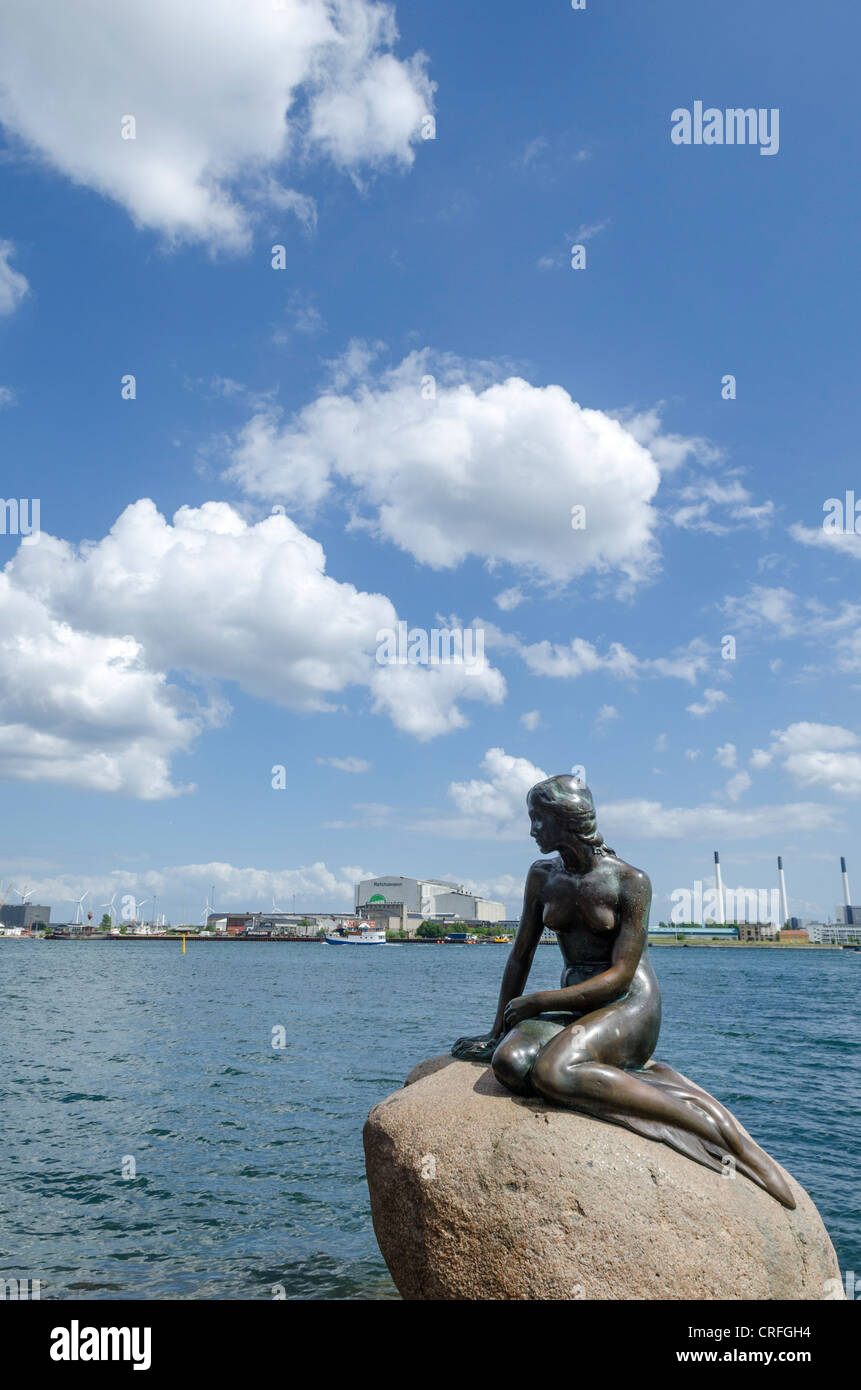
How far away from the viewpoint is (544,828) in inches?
240

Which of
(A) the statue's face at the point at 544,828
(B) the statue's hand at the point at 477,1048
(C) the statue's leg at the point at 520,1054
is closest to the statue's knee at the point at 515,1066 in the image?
(C) the statue's leg at the point at 520,1054

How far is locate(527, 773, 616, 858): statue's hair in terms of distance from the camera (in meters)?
5.95

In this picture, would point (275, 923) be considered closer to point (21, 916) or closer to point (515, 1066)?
point (21, 916)

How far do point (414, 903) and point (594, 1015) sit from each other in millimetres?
183694

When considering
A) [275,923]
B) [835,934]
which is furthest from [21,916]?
[835,934]

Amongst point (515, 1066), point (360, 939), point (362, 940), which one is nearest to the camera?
point (515, 1066)

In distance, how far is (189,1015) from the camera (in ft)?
101

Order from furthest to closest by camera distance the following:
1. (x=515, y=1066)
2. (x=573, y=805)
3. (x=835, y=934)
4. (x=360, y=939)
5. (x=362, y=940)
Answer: (x=835, y=934) < (x=360, y=939) < (x=362, y=940) < (x=573, y=805) < (x=515, y=1066)

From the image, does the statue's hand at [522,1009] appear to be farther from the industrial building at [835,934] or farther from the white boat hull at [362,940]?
the industrial building at [835,934]

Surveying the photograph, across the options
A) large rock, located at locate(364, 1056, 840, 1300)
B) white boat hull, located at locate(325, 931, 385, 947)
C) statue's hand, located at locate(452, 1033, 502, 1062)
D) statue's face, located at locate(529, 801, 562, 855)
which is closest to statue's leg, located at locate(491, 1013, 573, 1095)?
large rock, located at locate(364, 1056, 840, 1300)

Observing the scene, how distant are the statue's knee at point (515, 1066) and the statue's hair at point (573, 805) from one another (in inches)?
54.7

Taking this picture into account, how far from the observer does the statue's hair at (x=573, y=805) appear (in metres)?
5.95
